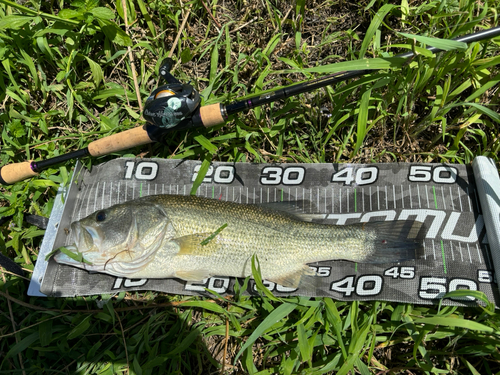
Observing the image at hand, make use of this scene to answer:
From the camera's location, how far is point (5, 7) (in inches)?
117

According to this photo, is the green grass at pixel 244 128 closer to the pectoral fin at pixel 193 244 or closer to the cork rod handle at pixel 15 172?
the cork rod handle at pixel 15 172

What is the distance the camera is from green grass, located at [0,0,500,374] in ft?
8.09

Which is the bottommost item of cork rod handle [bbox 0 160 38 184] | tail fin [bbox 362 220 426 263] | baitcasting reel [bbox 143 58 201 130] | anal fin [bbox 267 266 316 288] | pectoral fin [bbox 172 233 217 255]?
anal fin [bbox 267 266 316 288]

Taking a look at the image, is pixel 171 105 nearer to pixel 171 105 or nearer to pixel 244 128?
pixel 171 105

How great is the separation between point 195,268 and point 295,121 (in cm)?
169

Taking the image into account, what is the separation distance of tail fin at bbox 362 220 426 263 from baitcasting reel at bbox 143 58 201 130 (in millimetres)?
1782

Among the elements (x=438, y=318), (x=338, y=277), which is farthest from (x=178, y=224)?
(x=438, y=318)

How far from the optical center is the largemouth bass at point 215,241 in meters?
2.38

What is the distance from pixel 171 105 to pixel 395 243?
84.9 inches

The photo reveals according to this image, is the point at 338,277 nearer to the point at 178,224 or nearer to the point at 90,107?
the point at 178,224

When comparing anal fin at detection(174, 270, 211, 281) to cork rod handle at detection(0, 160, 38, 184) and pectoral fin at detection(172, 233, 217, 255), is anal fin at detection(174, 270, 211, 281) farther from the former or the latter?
cork rod handle at detection(0, 160, 38, 184)

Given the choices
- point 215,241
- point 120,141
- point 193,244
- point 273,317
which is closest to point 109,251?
point 193,244

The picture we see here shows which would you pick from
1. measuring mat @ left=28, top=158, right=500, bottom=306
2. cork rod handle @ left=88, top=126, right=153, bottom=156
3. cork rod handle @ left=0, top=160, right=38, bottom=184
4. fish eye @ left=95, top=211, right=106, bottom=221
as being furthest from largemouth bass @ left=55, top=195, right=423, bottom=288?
cork rod handle @ left=0, top=160, right=38, bottom=184

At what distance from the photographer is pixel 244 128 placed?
293 centimetres
